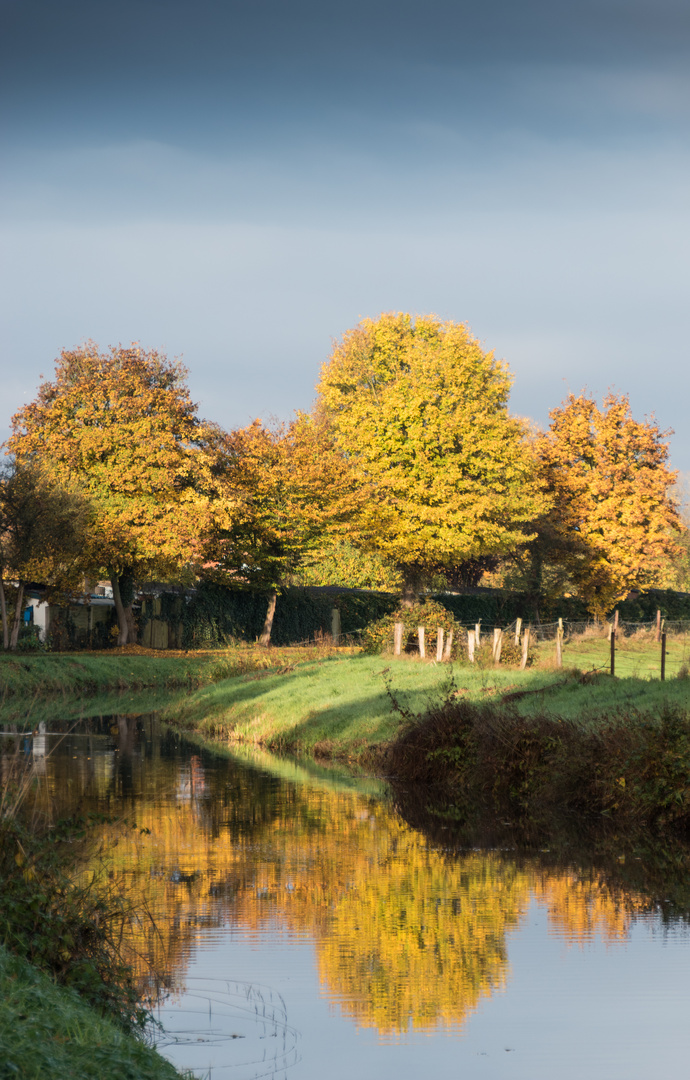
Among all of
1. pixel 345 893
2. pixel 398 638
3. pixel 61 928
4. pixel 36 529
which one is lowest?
pixel 345 893

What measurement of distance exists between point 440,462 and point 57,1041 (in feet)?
160

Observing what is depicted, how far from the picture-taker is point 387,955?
1023cm

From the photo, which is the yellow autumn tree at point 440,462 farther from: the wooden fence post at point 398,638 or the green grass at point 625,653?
the wooden fence post at point 398,638

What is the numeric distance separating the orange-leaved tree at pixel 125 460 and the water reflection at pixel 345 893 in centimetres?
2883

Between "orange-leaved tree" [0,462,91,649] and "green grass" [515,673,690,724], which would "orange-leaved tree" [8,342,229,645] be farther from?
"green grass" [515,673,690,724]

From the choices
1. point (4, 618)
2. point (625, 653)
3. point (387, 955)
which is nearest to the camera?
point (387, 955)

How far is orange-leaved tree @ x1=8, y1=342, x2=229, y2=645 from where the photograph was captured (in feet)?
159

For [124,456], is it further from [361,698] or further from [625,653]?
[361,698]

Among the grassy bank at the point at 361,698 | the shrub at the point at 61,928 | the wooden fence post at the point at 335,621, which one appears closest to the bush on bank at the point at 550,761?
the grassy bank at the point at 361,698

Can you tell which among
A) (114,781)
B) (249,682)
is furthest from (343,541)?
(114,781)

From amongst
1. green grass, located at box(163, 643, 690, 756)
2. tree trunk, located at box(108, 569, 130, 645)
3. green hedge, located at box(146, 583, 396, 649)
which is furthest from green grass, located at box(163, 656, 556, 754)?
green hedge, located at box(146, 583, 396, 649)

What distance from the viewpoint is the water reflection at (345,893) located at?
9500 mm

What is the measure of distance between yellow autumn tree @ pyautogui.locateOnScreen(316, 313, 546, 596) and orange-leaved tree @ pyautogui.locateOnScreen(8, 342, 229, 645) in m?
7.30

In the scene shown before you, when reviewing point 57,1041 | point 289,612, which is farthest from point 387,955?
point 289,612
